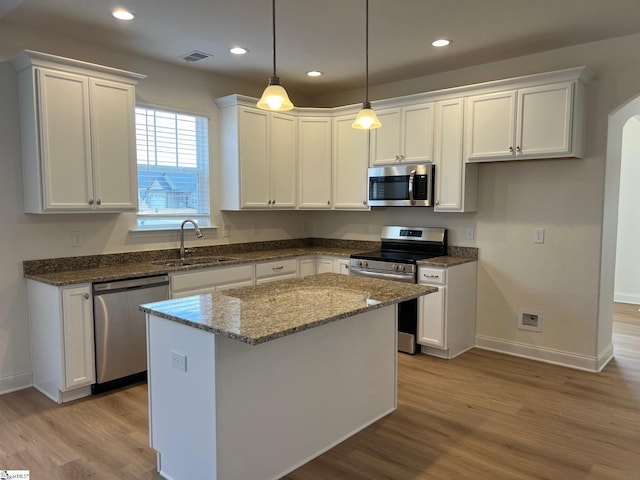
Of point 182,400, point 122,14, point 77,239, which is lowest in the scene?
point 182,400

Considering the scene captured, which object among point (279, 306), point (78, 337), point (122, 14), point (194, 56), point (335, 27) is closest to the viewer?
point (279, 306)

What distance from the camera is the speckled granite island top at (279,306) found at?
1937 millimetres

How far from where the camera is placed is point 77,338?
10.6ft

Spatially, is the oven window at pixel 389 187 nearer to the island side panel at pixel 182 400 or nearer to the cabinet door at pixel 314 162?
the cabinet door at pixel 314 162

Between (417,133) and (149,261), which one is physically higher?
(417,133)

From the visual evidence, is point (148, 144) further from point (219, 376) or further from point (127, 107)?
point (219, 376)

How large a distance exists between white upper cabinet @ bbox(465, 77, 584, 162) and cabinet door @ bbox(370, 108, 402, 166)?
0.71 m

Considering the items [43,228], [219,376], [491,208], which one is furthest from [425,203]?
[43,228]

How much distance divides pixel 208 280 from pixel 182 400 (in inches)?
73.1

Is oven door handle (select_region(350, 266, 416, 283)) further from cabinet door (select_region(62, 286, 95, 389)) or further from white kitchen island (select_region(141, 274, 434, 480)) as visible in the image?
cabinet door (select_region(62, 286, 95, 389))

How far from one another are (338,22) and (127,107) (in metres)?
1.78

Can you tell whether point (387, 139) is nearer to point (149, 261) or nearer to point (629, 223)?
point (149, 261)

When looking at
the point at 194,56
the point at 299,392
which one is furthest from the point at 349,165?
the point at 299,392

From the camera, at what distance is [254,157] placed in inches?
184
